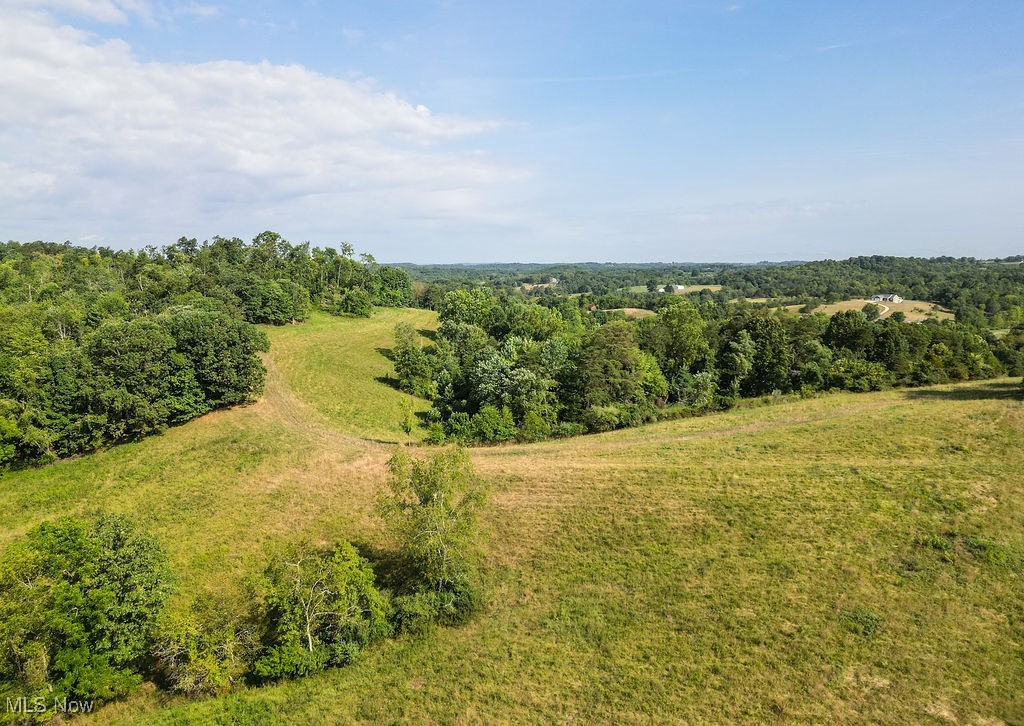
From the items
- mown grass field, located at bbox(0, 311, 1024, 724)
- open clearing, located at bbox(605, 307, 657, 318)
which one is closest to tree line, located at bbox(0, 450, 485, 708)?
mown grass field, located at bbox(0, 311, 1024, 724)

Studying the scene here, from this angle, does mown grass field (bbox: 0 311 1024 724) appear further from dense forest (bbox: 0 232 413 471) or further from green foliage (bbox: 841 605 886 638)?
dense forest (bbox: 0 232 413 471)

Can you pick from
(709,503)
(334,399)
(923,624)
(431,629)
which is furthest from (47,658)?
(334,399)

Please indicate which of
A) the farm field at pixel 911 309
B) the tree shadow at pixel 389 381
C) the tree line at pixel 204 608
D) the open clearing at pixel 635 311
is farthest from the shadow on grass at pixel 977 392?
the open clearing at pixel 635 311

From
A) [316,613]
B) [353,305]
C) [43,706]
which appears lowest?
[43,706]

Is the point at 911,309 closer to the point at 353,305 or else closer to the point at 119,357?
the point at 353,305

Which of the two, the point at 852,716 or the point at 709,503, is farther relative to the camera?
the point at 709,503

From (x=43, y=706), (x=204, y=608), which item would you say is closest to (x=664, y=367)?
(x=204, y=608)

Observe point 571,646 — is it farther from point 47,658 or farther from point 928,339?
point 928,339
